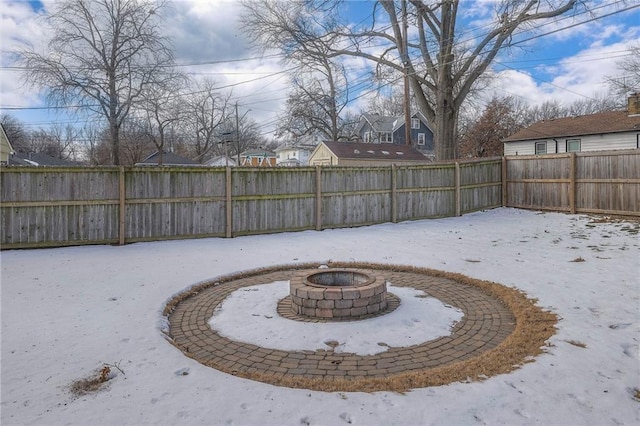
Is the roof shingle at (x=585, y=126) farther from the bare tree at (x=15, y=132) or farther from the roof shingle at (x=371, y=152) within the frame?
the bare tree at (x=15, y=132)

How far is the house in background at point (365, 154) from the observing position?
28.4 metres

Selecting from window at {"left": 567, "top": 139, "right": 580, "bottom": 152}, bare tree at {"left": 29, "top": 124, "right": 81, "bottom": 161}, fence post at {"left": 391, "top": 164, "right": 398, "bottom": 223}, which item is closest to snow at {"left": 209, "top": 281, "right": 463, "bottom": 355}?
fence post at {"left": 391, "top": 164, "right": 398, "bottom": 223}

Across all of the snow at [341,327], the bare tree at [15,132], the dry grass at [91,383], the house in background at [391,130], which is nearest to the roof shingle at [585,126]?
the house in background at [391,130]

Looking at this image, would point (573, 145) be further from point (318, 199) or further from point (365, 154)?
point (318, 199)

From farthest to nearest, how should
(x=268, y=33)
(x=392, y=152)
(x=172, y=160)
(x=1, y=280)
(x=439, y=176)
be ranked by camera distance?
(x=172, y=160) < (x=392, y=152) < (x=268, y=33) < (x=439, y=176) < (x=1, y=280)

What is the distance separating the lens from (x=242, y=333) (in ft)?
13.7

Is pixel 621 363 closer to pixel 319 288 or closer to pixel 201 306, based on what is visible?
pixel 319 288

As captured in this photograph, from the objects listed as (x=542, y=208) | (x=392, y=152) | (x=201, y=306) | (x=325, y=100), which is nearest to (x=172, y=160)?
(x=325, y=100)

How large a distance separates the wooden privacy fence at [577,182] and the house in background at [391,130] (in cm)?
2589

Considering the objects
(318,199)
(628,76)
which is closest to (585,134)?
(628,76)

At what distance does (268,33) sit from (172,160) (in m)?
19.9

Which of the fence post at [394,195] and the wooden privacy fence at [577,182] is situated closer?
the wooden privacy fence at [577,182]

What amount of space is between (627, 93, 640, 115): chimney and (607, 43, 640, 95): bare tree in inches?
273

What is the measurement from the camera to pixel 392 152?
30047 millimetres
